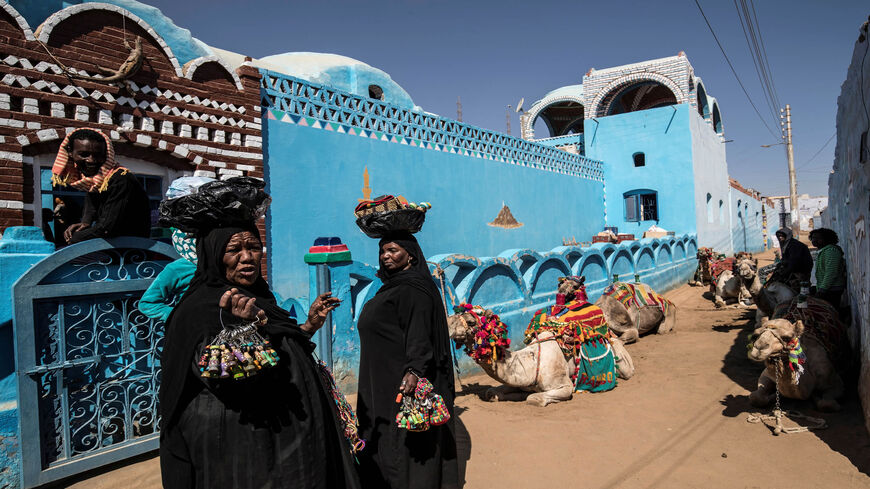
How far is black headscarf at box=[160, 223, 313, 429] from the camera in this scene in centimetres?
192

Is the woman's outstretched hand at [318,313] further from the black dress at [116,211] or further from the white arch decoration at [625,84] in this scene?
the white arch decoration at [625,84]

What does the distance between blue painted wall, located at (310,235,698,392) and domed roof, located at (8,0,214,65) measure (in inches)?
149

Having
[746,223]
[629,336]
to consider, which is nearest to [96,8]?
[629,336]

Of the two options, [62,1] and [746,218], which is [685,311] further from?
[746,218]

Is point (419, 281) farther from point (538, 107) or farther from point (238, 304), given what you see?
point (538, 107)

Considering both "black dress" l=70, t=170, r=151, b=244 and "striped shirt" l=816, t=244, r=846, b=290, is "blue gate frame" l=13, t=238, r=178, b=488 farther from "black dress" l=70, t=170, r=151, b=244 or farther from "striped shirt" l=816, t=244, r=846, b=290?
"striped shirt" l=816, t=244, r=846, b=290

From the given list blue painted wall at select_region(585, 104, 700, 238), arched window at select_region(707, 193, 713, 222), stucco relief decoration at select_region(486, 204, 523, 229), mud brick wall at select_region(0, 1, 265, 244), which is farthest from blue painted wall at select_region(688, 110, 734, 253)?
mud brick wall at select_region(0, 1, 265, 244)

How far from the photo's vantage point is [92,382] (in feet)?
12.1

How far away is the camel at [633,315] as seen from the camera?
348 inches

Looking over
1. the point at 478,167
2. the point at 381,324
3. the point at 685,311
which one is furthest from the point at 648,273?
the point at 381,324

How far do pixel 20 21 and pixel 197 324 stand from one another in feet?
16.9

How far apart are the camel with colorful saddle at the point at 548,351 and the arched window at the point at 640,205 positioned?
13209mm

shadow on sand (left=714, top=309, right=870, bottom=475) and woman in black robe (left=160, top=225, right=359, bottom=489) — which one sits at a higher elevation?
woman in black robe (left=160, top=225, right=359, bottom=489)

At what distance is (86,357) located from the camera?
3666mm
